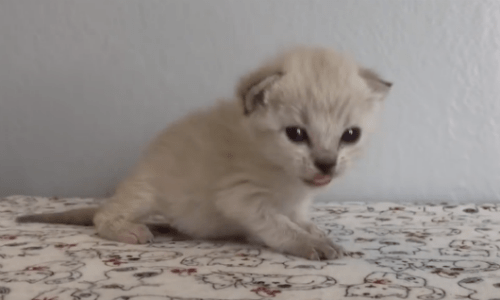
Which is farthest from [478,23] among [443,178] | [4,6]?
[4,6]

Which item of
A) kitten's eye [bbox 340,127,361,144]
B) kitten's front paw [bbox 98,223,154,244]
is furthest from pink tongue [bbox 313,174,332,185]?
kitten's front paw [bbox 98,223,154,244]

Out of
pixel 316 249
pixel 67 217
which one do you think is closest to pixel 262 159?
pixel 316 249

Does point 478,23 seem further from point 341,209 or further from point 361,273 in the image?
point 361,273

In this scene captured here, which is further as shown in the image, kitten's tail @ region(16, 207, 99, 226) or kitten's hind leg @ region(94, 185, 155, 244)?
kitten's tail @ region(16, 207, 99, 226)

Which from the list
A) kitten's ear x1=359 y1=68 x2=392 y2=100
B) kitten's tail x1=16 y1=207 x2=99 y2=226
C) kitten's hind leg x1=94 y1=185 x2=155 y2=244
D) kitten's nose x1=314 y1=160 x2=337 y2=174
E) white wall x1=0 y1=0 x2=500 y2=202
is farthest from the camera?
white wall x1=0 y1=0 x2=500 y2=202

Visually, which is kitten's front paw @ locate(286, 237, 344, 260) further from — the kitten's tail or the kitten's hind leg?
the kitten's tail

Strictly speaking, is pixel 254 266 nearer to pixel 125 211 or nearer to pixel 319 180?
pixel 319 180
